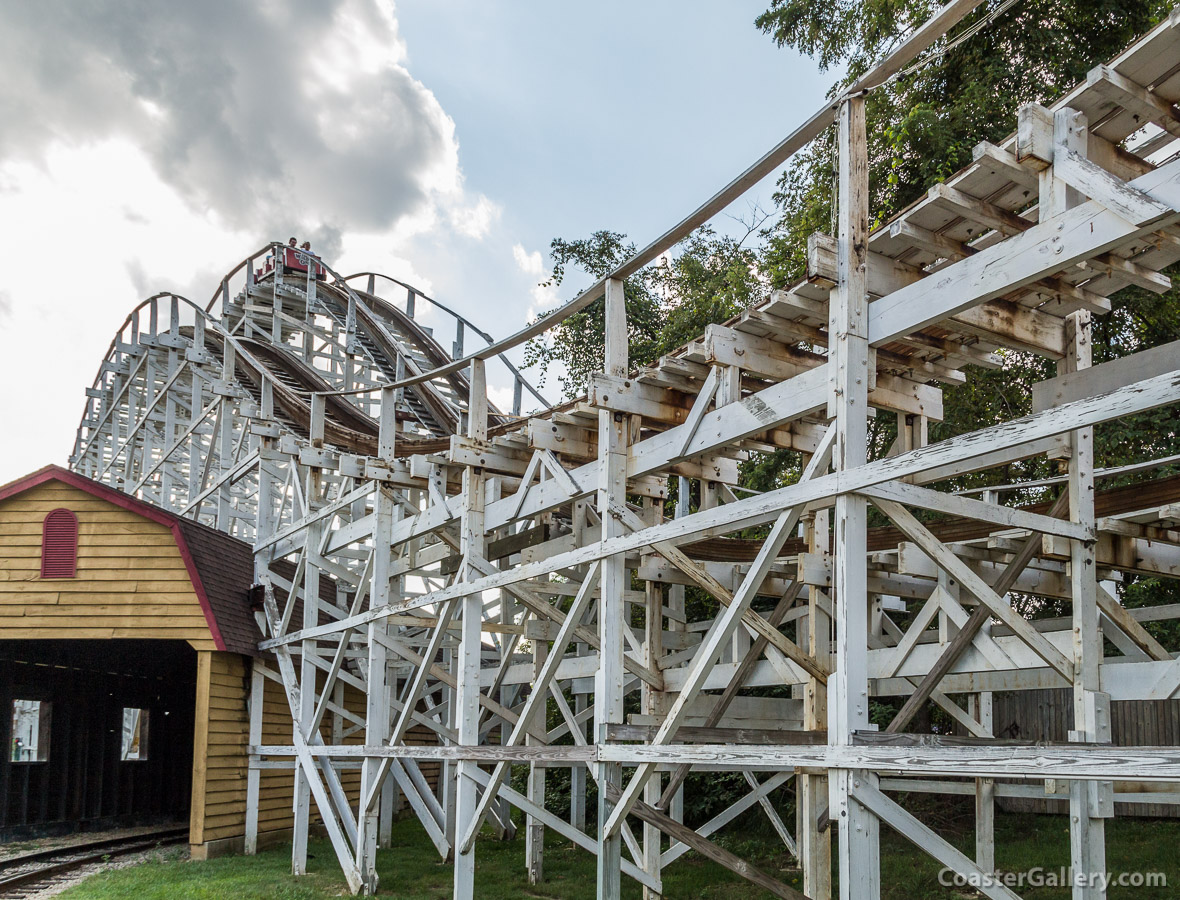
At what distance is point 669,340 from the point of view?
19453 mm

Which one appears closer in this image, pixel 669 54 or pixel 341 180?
pixel 669 54

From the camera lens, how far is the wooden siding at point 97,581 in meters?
13.5

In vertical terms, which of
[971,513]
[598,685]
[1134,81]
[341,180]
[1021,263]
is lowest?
[598,685]

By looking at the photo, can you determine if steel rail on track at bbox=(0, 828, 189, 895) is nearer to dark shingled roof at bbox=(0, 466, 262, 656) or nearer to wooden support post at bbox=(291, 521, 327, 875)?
Answer: wooden support post at bbox=(291, 521, 327, 875)

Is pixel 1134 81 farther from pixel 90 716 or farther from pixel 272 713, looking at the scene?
pixel 90 716

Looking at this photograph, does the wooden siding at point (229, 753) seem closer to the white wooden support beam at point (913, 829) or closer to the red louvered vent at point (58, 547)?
the red louvered vent at point (58, 547)

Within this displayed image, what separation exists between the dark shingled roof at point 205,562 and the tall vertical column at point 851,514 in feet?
32.4

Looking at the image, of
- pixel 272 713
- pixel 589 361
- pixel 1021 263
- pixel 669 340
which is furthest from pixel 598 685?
pixel 589 361

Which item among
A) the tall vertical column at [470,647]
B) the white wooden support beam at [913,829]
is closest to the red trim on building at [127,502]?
the tall vertical column at [470,647]

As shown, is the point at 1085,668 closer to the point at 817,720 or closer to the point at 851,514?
the point at 851,514

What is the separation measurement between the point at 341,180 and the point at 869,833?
67.2 ft

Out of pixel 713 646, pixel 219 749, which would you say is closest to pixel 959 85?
pixel 713 646

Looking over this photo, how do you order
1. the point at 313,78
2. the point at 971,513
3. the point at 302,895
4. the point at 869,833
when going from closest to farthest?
1. the point at 869,833
2. the point at 971,513
3. the point at 302,895
4. the point at 313,78

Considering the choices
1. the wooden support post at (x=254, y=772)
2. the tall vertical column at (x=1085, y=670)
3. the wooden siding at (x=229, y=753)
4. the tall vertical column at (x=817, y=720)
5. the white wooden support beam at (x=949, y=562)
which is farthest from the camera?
the wooden support post at (x=254, y=772)
